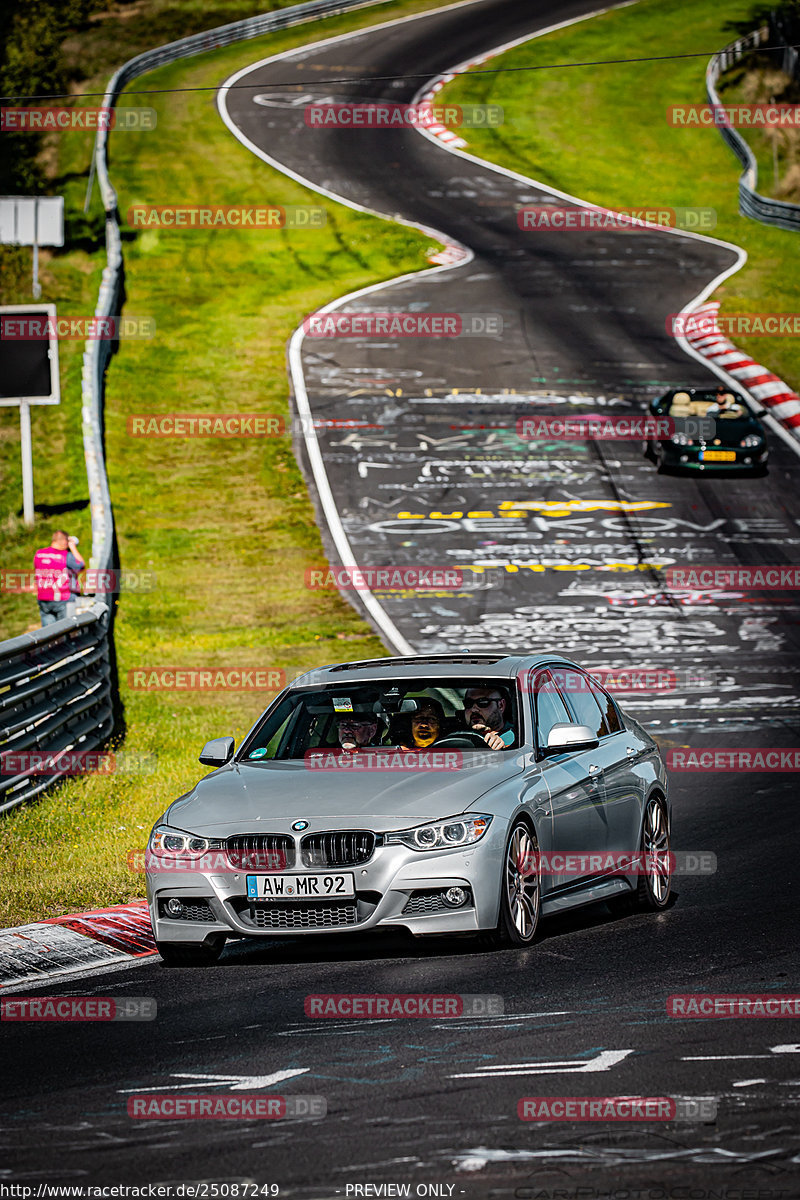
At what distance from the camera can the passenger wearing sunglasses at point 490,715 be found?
9375 millimetres

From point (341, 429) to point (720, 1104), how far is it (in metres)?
26.2

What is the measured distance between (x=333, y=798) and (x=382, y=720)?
1.23 metres

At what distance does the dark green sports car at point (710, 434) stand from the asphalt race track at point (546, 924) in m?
0.50

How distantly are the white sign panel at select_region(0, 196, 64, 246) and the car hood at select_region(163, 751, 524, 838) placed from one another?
23.0 metres

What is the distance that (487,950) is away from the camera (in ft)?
27.9

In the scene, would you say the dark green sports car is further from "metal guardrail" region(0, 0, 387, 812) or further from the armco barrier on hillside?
the armco barrier on hillside

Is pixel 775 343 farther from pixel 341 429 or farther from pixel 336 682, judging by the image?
pixel 336 682

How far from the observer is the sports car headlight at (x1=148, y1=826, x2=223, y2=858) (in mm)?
8477

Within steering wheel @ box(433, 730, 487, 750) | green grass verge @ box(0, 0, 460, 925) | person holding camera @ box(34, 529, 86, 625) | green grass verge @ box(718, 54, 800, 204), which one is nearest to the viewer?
steering wheel @ box(433, 730, 487, 750)

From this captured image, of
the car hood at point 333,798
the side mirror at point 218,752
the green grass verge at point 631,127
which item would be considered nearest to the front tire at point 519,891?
the car hood at point 333,798

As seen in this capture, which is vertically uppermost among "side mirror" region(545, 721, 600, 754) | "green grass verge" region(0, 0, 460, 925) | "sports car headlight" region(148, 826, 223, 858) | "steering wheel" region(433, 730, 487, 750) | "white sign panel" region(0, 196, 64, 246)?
"white sign panel" region(0, 196, 64, 246)

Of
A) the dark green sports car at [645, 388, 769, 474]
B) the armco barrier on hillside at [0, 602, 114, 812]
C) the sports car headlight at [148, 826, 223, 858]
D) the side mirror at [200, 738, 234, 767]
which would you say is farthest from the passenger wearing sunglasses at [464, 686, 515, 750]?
the dark green sports car at [645, 388, 769, 474]

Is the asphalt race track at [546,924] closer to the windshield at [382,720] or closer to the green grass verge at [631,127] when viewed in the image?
the windshield at [382,720]

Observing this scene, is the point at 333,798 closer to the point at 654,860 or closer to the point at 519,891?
the point at 519,891
